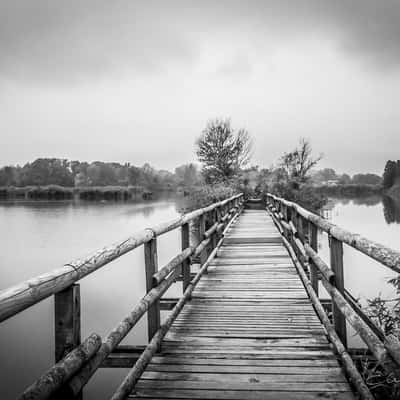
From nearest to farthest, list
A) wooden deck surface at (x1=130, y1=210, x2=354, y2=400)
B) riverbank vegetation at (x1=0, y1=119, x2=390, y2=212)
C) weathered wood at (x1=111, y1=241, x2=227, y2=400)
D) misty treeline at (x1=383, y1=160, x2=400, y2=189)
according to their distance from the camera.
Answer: weathered wood at (x1=111, y1=241, x2=227, y2=400)
wooden deck surface at (x1=130, y1=210, x2=354, y2=400)
riverbank vegetation at (x1=0, y1=119, x2=390, y2=212)
misty treeline at (x1=383, y1=160, x2=400, y2=189)

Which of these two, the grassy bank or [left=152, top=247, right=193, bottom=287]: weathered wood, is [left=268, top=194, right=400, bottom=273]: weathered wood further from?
the grassy bank

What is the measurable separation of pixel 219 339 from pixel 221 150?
95.8 ft

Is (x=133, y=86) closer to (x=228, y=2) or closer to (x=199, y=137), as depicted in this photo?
(x=228, y=2)

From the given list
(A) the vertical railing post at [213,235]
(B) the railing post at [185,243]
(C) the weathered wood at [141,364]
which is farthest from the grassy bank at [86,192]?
(C) the weathered wood at [141,364]

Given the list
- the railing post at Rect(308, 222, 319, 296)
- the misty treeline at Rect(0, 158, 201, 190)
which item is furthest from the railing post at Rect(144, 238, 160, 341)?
the misty treeline at Rect(0, 158, 201, 190)

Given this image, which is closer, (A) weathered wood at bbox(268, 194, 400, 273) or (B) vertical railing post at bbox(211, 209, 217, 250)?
(A) weathered wood at bbox(268, 194, 400, 273)

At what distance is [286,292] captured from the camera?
4.47 meters

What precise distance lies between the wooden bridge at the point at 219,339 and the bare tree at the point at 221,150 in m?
25.5

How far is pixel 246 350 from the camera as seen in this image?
2795 millimetres

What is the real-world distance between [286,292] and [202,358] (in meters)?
2.14

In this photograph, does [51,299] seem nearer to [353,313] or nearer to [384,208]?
[353,313]

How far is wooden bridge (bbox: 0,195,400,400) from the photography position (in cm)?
144

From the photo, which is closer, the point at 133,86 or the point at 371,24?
the point at 371,24

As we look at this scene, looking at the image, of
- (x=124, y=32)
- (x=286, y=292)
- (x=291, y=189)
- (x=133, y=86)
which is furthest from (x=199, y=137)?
(x=133, y=86)
